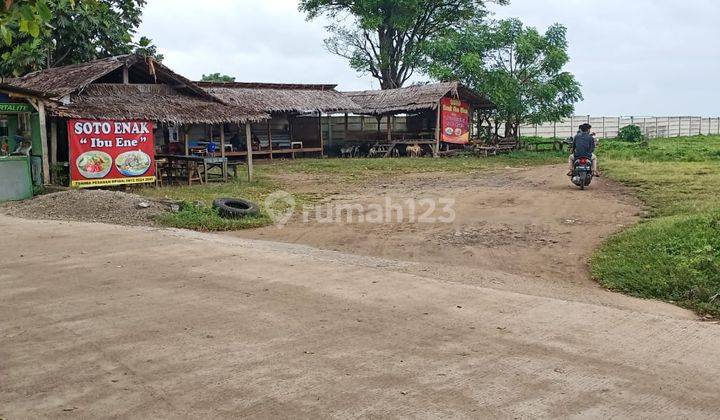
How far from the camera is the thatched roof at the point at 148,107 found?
16.5 meters

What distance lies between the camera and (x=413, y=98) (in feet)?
102

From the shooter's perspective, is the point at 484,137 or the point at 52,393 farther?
the point at 484,137

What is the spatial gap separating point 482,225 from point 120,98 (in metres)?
11.8

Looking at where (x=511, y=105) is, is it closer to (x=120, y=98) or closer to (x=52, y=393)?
(x=120, y=98)

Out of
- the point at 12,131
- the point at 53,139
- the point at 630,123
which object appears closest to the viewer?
the point at 12,131

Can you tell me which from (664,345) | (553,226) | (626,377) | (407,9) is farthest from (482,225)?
(407,9)

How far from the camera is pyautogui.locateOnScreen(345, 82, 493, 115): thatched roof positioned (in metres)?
30.1

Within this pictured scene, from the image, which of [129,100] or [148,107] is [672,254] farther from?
[129,100]

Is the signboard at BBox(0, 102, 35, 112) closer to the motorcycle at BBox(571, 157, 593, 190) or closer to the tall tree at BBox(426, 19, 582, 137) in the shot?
the motorcycle at BBox(571, 157, 593, 190)

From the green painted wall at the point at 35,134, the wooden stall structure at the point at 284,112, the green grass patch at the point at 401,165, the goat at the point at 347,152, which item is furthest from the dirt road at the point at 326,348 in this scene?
the goat at the point at 347,152

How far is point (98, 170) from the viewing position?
16438 millimetres

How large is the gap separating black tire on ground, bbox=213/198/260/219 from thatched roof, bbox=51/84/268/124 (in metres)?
5.46

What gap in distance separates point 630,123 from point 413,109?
21.7 meters

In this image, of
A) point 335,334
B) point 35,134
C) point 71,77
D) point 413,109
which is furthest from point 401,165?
point 335,334
